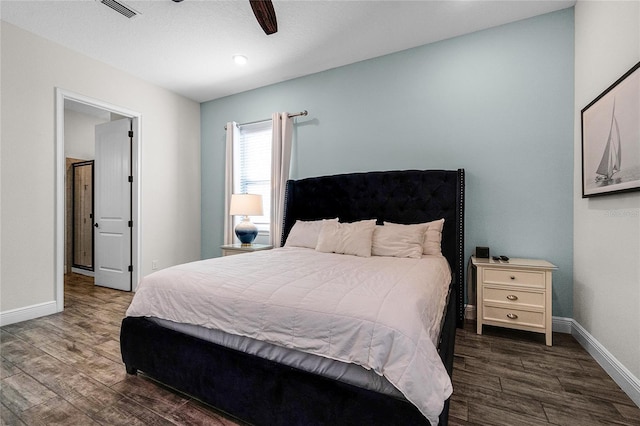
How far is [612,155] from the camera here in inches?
78.3

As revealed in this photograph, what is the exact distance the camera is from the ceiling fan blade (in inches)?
75.0

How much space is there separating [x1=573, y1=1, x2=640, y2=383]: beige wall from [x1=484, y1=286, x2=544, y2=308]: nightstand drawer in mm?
346

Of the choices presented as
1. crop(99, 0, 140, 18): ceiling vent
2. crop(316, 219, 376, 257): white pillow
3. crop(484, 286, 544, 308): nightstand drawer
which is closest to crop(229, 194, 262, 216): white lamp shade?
crop(316, 219, 376, 257): white pillow

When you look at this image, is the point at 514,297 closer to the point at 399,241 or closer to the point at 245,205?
the point at 399,241

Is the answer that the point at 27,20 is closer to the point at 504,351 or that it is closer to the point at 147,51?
the point at 147,51

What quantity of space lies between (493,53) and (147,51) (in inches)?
145

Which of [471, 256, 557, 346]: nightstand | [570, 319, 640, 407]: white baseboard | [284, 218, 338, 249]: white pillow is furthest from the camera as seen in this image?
[284, 218, 338, 249]: white pillow

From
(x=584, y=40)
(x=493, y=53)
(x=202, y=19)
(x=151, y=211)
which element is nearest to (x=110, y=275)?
→ (x=151, y=211)

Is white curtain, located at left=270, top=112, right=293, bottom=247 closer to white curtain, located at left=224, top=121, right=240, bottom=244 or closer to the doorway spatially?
white curtain, located at left=224, top=121, right=240, bottom=244

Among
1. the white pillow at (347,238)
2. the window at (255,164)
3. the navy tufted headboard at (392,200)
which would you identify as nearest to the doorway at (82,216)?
the window at (255,164)

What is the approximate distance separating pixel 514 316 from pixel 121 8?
431 centimetres

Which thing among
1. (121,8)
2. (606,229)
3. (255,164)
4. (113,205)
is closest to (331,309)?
(606,229)

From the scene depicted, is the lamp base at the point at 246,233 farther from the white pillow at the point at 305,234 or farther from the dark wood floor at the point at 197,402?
the dark wood floor at the point at 197,402

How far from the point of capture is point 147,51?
336 cm
